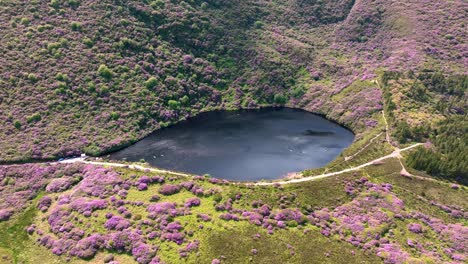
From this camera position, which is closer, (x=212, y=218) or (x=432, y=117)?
(x=212, y=218)

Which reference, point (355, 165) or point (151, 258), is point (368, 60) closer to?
point (355, 165)

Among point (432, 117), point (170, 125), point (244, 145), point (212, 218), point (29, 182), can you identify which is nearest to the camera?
point (212, 218)

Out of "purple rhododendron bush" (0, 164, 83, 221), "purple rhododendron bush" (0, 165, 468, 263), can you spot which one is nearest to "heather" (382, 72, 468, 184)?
"purple rhododendron bush" (0, 165, 468, 263)

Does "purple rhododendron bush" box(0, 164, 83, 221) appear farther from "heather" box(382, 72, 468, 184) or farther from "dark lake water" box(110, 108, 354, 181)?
"heather" box(382, 72, 468, 184)

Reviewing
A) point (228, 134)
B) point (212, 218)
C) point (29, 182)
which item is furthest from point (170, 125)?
point (212, 218)

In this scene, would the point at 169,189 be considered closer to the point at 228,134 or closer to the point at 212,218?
the point at 212,218

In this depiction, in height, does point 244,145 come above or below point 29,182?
above

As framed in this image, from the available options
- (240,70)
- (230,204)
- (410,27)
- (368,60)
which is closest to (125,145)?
(230,204)
